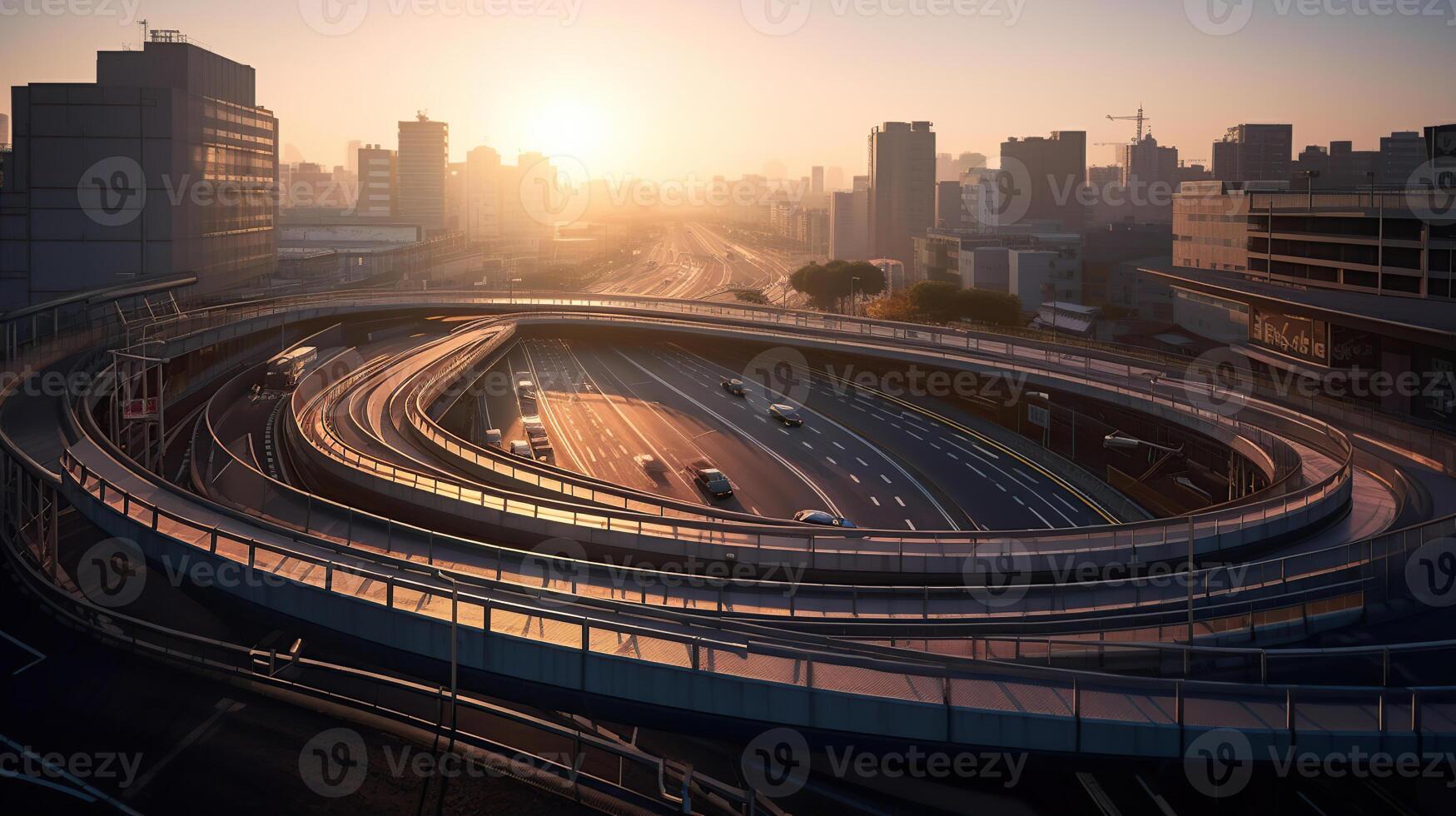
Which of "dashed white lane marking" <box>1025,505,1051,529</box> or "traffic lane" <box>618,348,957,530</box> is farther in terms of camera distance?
"traffic lane" <box>618,348,957,530</box>

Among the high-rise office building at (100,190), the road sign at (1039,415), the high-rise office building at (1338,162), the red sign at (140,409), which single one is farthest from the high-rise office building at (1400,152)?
the red sign at (140,409)

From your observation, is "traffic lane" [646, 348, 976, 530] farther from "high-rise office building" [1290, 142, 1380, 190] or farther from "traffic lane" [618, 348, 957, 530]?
"high-rise office building" [1290, 142, 1380, 190]

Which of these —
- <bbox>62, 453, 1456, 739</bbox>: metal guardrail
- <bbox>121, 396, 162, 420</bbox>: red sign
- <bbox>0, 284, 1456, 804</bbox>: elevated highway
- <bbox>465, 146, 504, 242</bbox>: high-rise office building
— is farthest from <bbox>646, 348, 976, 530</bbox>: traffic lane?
<bbox>465, 146, 504, 242</bbox>: high-rise office building

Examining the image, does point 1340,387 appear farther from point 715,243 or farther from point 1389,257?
point 715,243

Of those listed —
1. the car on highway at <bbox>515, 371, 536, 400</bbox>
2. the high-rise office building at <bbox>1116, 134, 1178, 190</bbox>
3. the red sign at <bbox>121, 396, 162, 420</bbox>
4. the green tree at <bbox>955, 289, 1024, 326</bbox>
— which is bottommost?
the car on highway at <bbox>515, 371, 536, 400</bbox>

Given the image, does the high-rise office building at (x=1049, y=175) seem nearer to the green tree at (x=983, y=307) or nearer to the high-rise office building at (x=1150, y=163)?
the high-rise office building at (x=1150, y=163)

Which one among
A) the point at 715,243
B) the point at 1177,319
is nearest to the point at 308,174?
the point at 715,243
